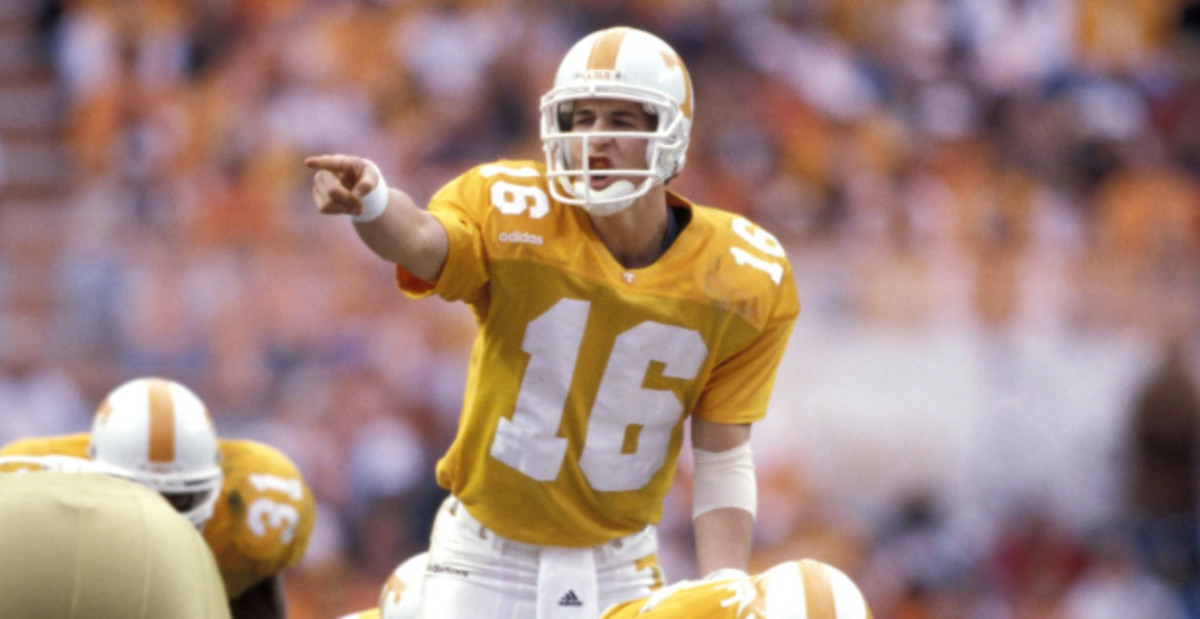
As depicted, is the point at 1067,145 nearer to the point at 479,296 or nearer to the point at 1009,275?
the point at 1009,275

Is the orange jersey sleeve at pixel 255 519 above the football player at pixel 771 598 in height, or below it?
below

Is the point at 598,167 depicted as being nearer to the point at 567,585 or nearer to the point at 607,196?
the point at 607,196

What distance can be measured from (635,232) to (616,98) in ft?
0.85

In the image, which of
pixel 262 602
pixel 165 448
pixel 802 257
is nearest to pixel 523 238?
pixel 165 448

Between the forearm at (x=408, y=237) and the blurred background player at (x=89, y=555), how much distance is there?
63 cm

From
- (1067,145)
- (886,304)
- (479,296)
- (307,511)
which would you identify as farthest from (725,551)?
(1067,145)

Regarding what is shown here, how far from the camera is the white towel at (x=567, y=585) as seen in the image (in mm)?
3635

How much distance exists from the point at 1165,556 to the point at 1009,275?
1.37 meters

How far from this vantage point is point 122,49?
9.00 metres

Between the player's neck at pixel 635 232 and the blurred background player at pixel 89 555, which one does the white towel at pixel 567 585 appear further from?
the blurred background player at pixel 89 555

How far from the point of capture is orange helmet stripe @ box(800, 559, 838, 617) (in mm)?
2775

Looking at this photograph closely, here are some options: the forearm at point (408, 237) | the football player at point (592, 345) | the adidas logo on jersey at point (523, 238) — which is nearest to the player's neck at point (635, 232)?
the football player at point (592, 345)

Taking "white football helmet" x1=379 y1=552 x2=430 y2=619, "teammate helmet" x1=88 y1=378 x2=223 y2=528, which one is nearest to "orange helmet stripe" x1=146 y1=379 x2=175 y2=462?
"teammate helmet" x1=88 y1=378 x2=223 y2=528

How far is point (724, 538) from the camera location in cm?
373
